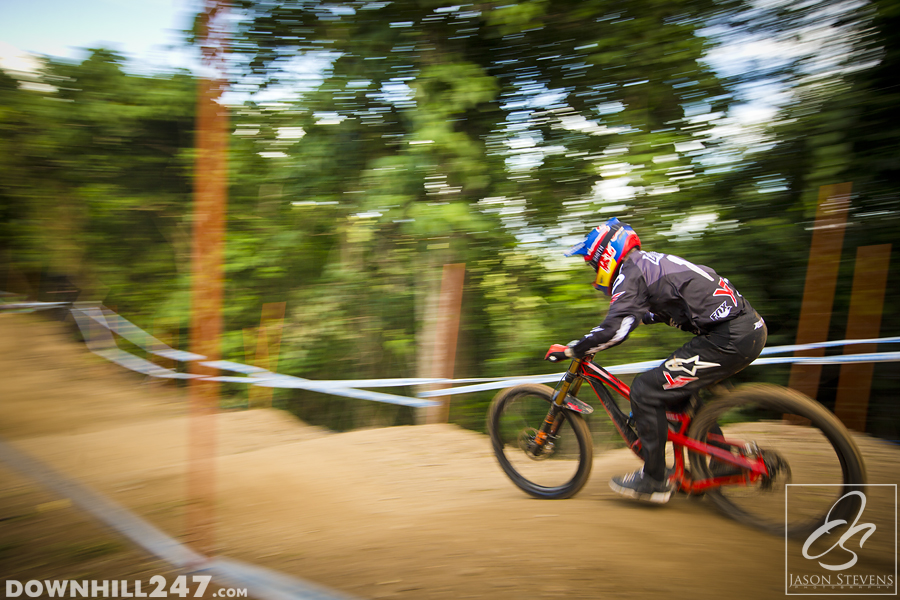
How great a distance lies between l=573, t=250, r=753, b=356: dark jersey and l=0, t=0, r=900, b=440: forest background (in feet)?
8.50

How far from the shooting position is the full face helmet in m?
3.35

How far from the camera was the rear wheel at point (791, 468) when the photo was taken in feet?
8.94

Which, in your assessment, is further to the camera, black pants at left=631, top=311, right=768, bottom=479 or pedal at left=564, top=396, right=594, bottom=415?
pedal at left=564, top=396, right=594, bottom=415

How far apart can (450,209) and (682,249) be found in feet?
9.08

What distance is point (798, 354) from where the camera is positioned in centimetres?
477

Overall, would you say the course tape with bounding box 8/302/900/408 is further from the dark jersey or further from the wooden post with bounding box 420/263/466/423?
the dark jersey

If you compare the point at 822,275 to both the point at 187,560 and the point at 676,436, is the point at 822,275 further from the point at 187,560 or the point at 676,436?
the point at 187,560

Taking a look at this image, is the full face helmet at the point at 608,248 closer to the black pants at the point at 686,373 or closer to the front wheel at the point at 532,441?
the black pants at the point at 686,373

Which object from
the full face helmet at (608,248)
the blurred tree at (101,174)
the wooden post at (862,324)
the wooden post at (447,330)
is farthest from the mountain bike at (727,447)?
the blurred tree at (101,174)

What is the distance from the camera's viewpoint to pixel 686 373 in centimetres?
311

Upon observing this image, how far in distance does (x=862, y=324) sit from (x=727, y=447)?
8.11 ft

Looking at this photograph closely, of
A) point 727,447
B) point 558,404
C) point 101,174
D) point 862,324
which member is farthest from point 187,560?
point 101,174

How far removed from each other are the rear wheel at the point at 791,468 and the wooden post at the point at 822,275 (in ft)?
4.93

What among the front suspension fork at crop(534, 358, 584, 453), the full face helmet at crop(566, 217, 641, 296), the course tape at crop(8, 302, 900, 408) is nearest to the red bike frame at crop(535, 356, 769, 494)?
the front suspension fork at crop(534, 358, 584, 453)
